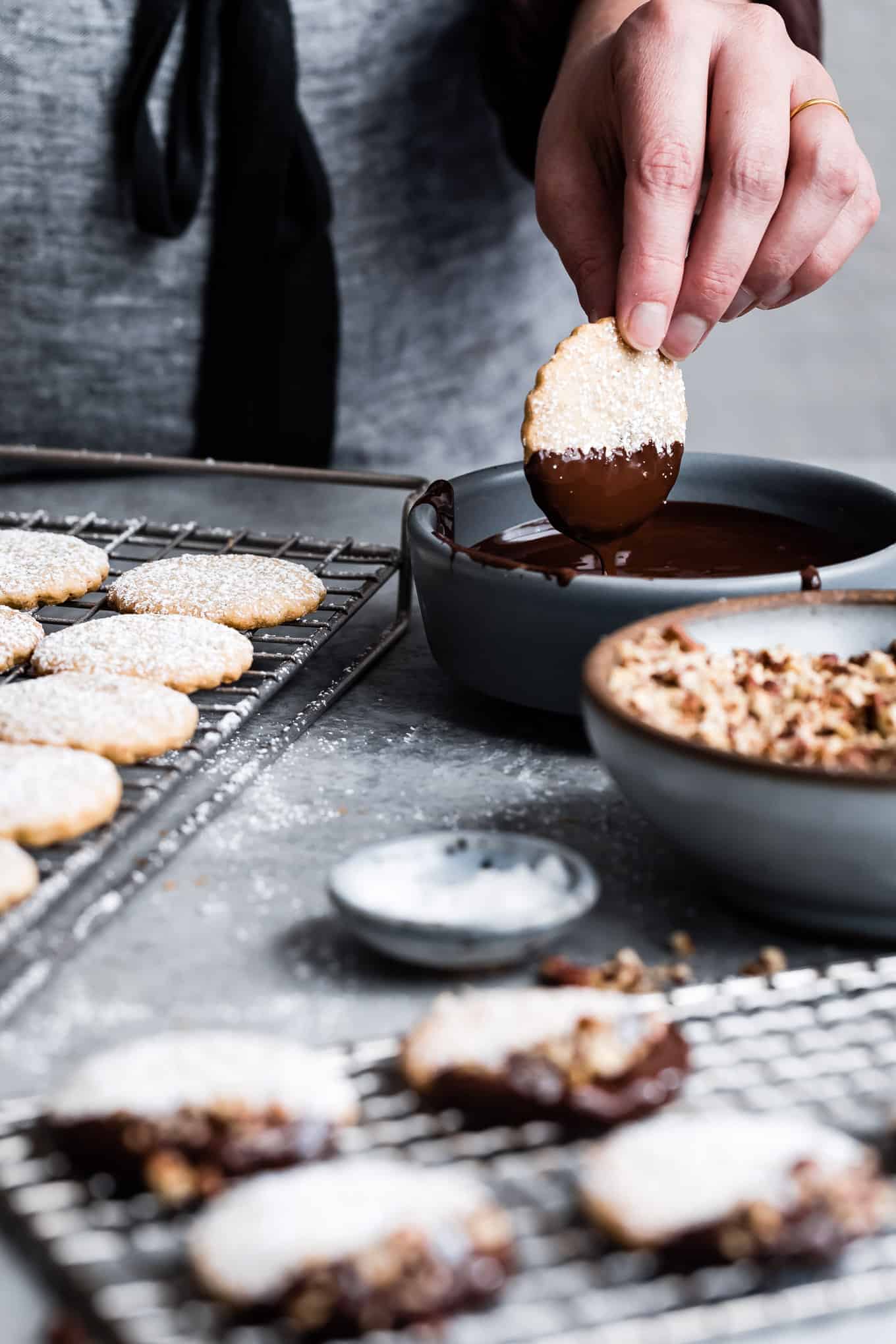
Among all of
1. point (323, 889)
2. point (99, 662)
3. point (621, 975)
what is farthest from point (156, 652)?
point (621, 975)

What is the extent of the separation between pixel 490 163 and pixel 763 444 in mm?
1899

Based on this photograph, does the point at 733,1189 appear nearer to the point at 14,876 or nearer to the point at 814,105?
the point at 14,876

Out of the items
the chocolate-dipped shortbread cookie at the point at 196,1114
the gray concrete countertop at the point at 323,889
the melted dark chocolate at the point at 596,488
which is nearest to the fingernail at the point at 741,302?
the melted dark chocolate at the point at 596,488

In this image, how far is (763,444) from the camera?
401cm

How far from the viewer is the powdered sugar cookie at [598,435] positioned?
4.25 feet

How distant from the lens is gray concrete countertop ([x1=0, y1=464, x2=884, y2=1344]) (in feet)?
2.90

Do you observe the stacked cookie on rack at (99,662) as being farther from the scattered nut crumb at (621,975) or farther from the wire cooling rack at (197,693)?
the scattered nut crumb at (621,975)

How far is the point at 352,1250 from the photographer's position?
63cm

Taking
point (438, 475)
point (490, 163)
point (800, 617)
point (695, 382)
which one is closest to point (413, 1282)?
point (800, 617)

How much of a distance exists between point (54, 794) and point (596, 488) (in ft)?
1.79

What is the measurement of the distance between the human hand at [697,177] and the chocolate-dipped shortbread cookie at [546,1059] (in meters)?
0.74

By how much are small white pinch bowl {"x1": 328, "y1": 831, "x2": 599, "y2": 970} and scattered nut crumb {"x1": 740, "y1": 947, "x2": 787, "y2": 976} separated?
0.10m

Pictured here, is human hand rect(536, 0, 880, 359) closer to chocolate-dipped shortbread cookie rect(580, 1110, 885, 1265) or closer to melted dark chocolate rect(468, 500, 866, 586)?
melted dark chocolate rect(468, 500, 866, 586)

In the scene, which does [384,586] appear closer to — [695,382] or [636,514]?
[636,514]
